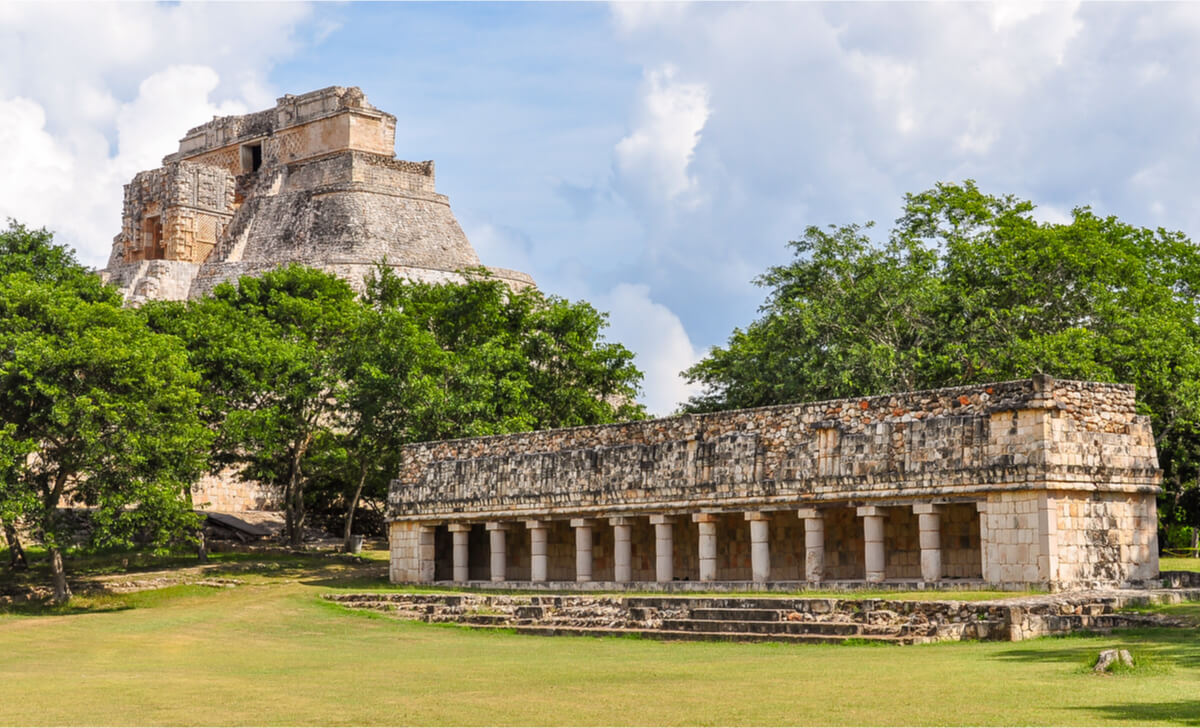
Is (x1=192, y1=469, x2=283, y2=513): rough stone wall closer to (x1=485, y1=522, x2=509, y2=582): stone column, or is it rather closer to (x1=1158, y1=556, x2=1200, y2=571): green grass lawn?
(x1=485, y1=522, x2=509, y2=582): stone column

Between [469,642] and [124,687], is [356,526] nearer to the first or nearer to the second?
[469,642]

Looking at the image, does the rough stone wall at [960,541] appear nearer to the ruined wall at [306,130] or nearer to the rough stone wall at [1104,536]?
the rough stone wall at [1104,536]

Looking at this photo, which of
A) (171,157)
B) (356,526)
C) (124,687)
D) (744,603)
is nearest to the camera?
(124,687)

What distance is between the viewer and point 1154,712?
37.0 ft

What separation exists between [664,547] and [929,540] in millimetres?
6175

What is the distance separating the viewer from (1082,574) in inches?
883

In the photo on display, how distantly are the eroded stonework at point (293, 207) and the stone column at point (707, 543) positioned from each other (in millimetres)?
33109

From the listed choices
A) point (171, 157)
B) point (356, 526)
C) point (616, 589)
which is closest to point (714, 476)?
point (616, 589)

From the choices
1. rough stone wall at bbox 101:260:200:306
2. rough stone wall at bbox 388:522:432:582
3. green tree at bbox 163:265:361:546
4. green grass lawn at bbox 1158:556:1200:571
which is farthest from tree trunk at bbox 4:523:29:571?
rough stone wall at bbox 101:260:200:306

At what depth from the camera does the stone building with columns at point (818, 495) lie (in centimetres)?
2250

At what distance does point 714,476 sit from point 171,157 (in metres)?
57.9

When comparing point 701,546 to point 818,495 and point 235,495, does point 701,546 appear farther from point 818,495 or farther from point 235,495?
point 235,495

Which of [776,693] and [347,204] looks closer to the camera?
[776,693]

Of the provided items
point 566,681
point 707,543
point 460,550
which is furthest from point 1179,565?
point 566,681
